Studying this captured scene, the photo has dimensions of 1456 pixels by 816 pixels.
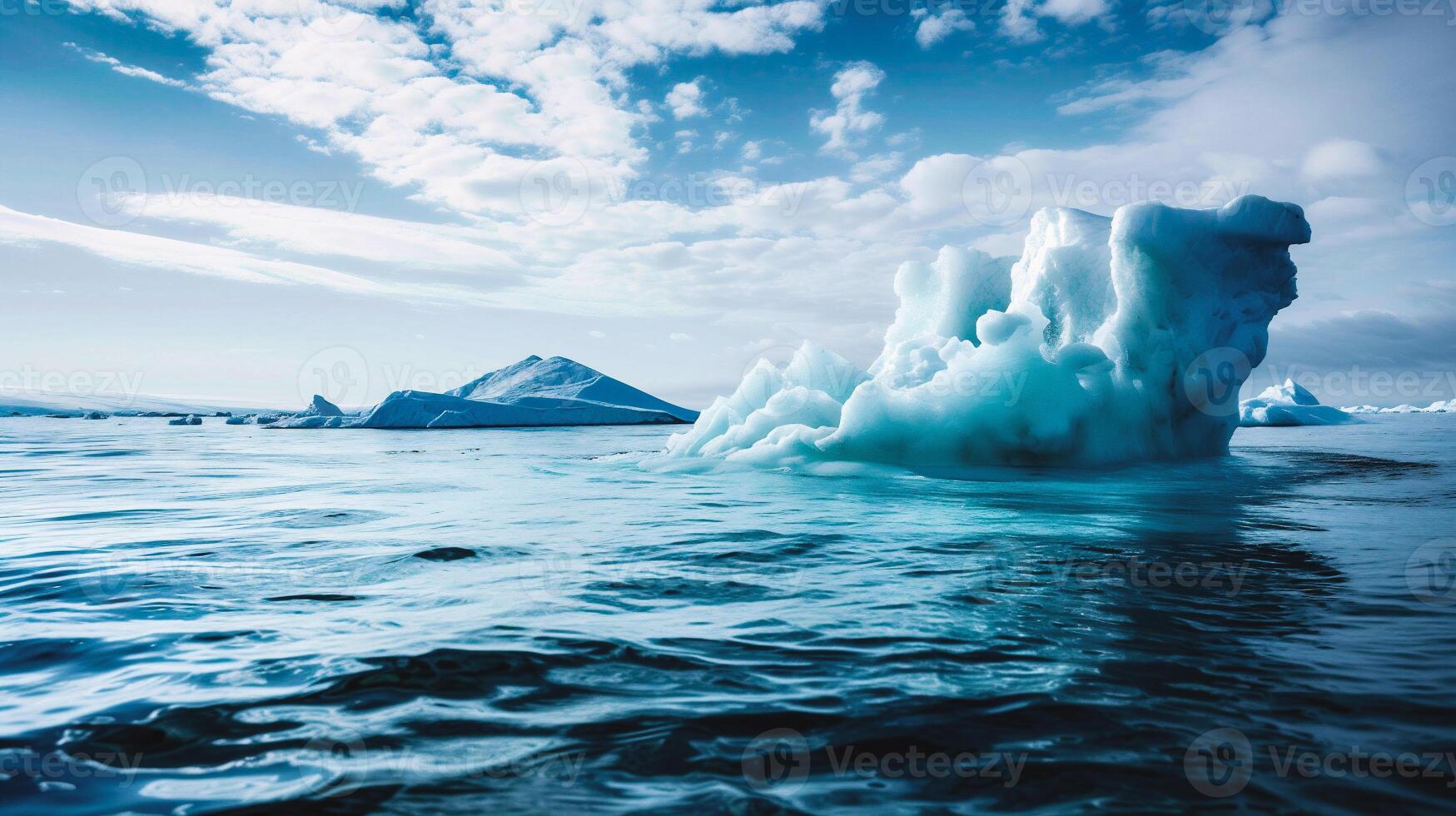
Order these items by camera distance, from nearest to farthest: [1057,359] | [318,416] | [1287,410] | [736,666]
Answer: [736,666] < [1057,359] < [1287,410] < [318,416]

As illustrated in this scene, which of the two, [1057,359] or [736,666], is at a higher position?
[1057,359]

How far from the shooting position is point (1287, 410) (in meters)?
50.2

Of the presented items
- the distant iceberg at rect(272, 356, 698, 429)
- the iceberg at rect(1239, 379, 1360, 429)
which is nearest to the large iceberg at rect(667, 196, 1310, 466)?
the iceberg at rect(1239, 379, 1360, 429)

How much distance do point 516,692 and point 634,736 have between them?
64 cm

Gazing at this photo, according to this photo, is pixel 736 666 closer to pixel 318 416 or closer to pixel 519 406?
pixel 318 416

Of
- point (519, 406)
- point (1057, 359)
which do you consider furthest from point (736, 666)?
point (519, 406)

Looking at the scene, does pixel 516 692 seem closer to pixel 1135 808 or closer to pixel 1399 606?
pixel 1135 808

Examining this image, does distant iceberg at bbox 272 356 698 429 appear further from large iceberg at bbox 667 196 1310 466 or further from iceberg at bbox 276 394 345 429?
large iceberg at bbox 667 196 1310 466

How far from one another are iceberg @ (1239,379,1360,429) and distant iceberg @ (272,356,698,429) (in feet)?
174

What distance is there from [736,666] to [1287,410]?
59138 mm

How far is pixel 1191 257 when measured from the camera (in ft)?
49.5

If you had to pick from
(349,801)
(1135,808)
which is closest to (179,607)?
(349,801)

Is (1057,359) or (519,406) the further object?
(519,406)

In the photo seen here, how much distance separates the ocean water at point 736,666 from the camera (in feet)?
7.18
